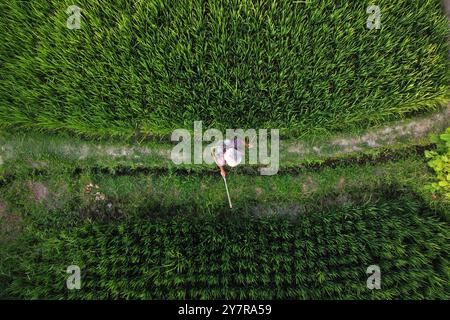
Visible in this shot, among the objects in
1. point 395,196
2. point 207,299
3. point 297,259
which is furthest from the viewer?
point 395,196

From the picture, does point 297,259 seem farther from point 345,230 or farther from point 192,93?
point 192,93

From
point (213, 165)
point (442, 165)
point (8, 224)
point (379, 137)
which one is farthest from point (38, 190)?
point (442, 165)

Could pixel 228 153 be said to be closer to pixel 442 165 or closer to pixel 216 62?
pixel 216 62

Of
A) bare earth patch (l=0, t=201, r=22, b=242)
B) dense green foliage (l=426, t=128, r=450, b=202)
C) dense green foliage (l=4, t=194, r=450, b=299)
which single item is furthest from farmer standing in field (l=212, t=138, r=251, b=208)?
bare earth patch (l=0, t=201, r=22, b=242)

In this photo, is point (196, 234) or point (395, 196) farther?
point (395, 196)

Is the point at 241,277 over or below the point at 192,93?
below

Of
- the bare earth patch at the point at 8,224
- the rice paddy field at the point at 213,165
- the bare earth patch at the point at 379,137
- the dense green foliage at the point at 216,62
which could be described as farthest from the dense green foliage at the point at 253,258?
the dense green foliage at the point at 216,62

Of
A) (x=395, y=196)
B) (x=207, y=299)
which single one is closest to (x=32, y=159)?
(x=207, y=299)
